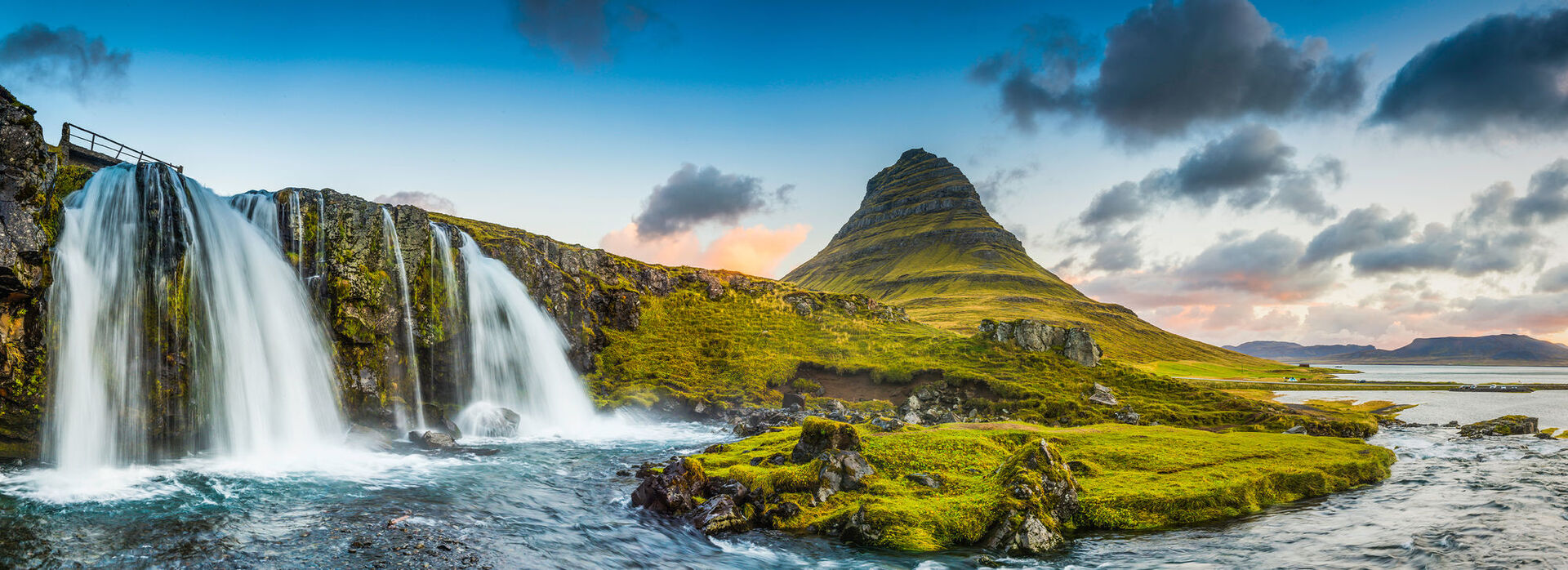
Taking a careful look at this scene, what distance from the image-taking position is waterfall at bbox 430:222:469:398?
4231 cm

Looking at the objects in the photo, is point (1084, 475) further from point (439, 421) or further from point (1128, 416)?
point (439, 421)

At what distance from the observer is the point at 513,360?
153ft

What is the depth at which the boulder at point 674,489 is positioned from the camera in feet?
64.6

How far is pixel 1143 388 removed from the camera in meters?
50.6

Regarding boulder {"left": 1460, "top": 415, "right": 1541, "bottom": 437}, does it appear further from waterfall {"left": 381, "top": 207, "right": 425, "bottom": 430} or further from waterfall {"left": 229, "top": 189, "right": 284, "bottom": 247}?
waterfall {"left": 229, "top": 189, "right": 284, "bottom": 247}

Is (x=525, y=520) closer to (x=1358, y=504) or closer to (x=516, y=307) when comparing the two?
(x=1358, y=504)

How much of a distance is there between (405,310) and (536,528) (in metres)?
27.3

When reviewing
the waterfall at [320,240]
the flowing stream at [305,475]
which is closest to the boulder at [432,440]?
the flowing stream at [305,475]

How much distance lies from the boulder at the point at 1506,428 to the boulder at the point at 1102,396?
61.4 feet

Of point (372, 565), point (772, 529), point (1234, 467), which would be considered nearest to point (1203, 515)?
point (1234, 467)

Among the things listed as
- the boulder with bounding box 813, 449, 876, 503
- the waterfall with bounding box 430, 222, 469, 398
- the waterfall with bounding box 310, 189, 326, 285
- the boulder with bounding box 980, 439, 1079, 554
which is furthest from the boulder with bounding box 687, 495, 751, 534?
the waterfall with bounding box 430, 222, 469, 398

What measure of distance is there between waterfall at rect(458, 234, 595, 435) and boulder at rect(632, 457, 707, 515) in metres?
21.5

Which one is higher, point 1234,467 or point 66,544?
point 66,544

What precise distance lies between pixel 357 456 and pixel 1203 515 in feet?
103
